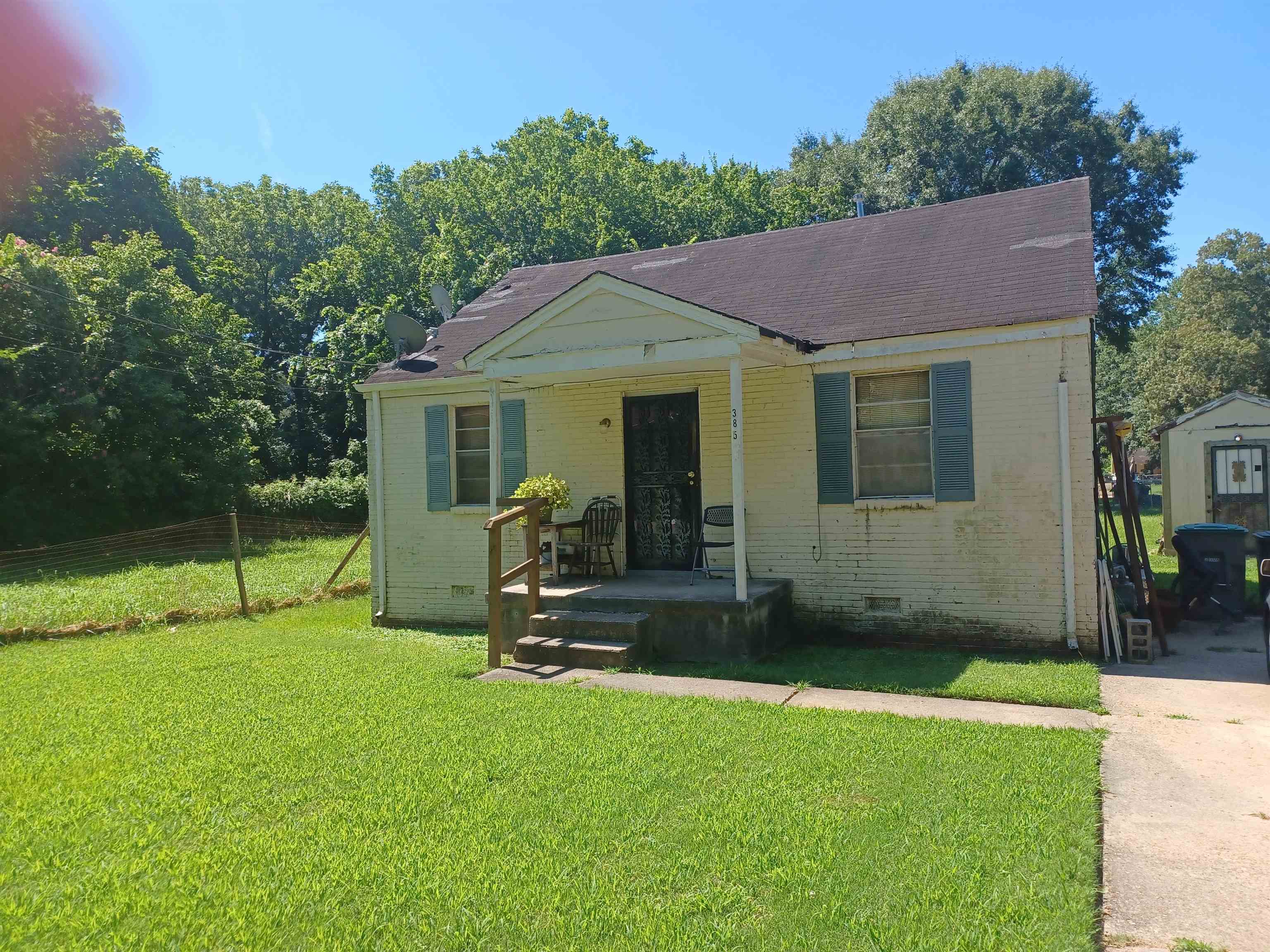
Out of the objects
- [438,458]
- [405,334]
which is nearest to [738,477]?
[438,458]

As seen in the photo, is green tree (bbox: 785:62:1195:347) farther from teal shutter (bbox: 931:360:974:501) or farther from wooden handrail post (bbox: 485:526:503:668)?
wooden handrail post (bbox: 485:526:503:668)

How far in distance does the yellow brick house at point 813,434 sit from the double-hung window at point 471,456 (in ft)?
0.12

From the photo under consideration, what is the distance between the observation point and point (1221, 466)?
52.5ft

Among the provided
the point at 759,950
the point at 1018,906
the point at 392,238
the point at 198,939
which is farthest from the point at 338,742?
the point at 392,238

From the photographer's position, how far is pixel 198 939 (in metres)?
2.90

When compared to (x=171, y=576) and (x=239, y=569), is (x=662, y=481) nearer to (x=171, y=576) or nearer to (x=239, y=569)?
(x=239, y=569)

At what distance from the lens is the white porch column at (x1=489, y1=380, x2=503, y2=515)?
9.20 metres

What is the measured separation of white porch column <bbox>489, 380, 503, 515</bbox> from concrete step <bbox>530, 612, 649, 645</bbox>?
5.44ft

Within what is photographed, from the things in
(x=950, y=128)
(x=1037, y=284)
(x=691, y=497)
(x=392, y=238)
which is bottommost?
(x=691, y=497)

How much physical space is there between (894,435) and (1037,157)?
82.7ft

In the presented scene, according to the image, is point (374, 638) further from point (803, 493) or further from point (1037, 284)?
point (1037, 284)

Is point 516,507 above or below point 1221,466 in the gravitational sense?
below

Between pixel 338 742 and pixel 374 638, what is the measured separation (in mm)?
4670

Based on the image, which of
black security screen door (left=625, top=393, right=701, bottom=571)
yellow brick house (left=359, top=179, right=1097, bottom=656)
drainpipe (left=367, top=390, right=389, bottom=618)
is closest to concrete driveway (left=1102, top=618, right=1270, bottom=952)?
yellow brick house (left=359, top=179, right=1097, bottom=656)
